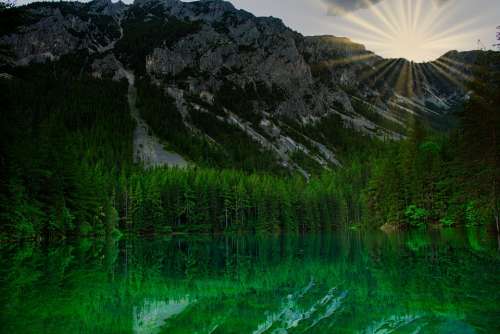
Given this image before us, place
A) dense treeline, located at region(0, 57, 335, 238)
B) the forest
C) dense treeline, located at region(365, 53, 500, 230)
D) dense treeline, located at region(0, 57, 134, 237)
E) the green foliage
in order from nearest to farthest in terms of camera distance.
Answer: dense treeline, located at region(0, 57, 134, 237) → dense treeline, located at region(365, 53, 500, 230) → the forest → dense treeline, located at region(0, 57, 335, 238) → the green foliage

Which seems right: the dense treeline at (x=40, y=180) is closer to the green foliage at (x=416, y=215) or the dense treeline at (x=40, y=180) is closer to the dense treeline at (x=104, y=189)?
the dense treeline at (x=104, y=189)

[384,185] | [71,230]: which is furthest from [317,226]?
[71,230]

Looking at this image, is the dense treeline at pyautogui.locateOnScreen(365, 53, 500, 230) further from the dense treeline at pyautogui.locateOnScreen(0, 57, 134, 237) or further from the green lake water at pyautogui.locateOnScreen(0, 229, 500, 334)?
the dense treeline at pyautogui.locateOnScreen(0, 57, 134, 237)

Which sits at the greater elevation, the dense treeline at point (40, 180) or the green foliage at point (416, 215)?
the dense treeline at point (40, 180)

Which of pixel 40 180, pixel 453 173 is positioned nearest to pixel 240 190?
pixel 40 180

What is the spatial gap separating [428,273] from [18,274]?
1697cm

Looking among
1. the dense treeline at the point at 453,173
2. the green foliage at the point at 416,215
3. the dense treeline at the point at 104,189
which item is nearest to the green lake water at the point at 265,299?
the dense treeline at the point at 104,189

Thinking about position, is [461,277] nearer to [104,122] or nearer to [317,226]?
[317,226]

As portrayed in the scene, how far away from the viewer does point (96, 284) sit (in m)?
16.6

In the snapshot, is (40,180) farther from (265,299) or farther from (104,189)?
(265,299)

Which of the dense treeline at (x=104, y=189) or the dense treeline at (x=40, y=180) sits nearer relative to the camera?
the dense treeline at (x=40, y=180)

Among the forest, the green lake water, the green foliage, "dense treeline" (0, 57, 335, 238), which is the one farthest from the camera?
the green foliage

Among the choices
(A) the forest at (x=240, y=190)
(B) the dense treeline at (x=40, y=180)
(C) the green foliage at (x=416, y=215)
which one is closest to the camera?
(B) the dense treeline at (x=40, y=180)

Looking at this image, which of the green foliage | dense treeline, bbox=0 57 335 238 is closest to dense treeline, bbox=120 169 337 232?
dense treeline, bbox=0 57 335 238
